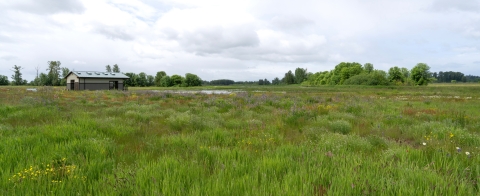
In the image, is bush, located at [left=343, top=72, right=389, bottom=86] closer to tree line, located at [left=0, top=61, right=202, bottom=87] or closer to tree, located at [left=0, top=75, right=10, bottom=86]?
tree line, located at [left=0, top=61, right=202, bottom=87]

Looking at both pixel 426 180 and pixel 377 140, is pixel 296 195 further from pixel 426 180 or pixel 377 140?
pixel 377 140

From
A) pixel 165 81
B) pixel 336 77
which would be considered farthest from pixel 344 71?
pixel 165 81

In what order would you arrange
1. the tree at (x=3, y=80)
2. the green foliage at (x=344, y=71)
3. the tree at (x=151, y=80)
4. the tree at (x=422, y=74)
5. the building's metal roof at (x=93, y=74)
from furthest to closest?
the tree at (x=151, y=80)
the green foliage at (x=344, y=71)
the tree at (x=3, y=80)
the tree at (x=422, y=74)
the building's metal roof at (x=93, y=74)

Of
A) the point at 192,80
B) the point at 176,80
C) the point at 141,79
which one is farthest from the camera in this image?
the point at 192,80

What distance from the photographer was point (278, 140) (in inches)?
229

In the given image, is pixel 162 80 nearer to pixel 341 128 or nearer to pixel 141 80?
pixel 141 80

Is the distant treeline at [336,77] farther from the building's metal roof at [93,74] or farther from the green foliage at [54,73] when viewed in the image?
the building's metal roof at [93,74]

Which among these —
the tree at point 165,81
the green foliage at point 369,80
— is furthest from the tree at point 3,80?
the green foliage at point 369,80

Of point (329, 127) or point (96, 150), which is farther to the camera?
point (329, 127)

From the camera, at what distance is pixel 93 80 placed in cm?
5250

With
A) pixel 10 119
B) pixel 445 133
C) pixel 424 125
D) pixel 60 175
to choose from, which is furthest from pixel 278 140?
pixel 10 119

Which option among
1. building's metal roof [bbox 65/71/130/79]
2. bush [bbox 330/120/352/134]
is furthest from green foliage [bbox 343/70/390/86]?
bush [bbox 330/120/352/134]

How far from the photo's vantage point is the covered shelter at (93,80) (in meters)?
50.6

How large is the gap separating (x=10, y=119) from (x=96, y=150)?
272 inches
